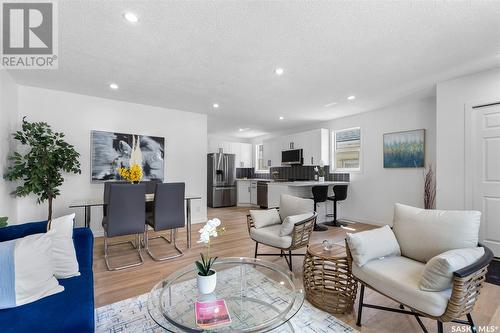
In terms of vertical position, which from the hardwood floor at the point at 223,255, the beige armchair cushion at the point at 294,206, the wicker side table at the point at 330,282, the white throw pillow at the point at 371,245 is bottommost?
the hardwood floor at the point at 223,255

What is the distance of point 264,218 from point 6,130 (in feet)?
11.9

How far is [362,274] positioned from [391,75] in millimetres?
2704

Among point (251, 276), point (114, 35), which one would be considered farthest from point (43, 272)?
point (114, 35)

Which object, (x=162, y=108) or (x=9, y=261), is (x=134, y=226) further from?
(x=162, y=108)

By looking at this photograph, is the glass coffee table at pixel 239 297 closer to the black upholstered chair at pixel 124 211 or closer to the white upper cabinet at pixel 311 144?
the black upholstered chair at pixel 124 211

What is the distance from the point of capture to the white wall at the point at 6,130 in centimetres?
288

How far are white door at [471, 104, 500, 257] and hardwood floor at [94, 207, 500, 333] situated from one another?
106 cm

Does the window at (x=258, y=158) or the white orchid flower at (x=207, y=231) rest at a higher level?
the window at (x=258, y=158)

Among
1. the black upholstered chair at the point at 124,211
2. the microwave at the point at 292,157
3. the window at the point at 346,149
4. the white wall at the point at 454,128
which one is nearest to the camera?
the black upholstered chair at the point at 124,211

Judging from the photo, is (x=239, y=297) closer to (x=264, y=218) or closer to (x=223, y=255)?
(x=264, y=218)

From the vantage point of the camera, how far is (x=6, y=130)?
3.04m

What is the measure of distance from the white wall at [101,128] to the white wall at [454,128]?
4.27 m

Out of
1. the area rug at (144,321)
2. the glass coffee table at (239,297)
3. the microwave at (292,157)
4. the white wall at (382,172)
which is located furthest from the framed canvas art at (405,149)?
the glass coffee table at (239,297)

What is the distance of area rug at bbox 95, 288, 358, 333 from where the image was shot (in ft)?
5.49
